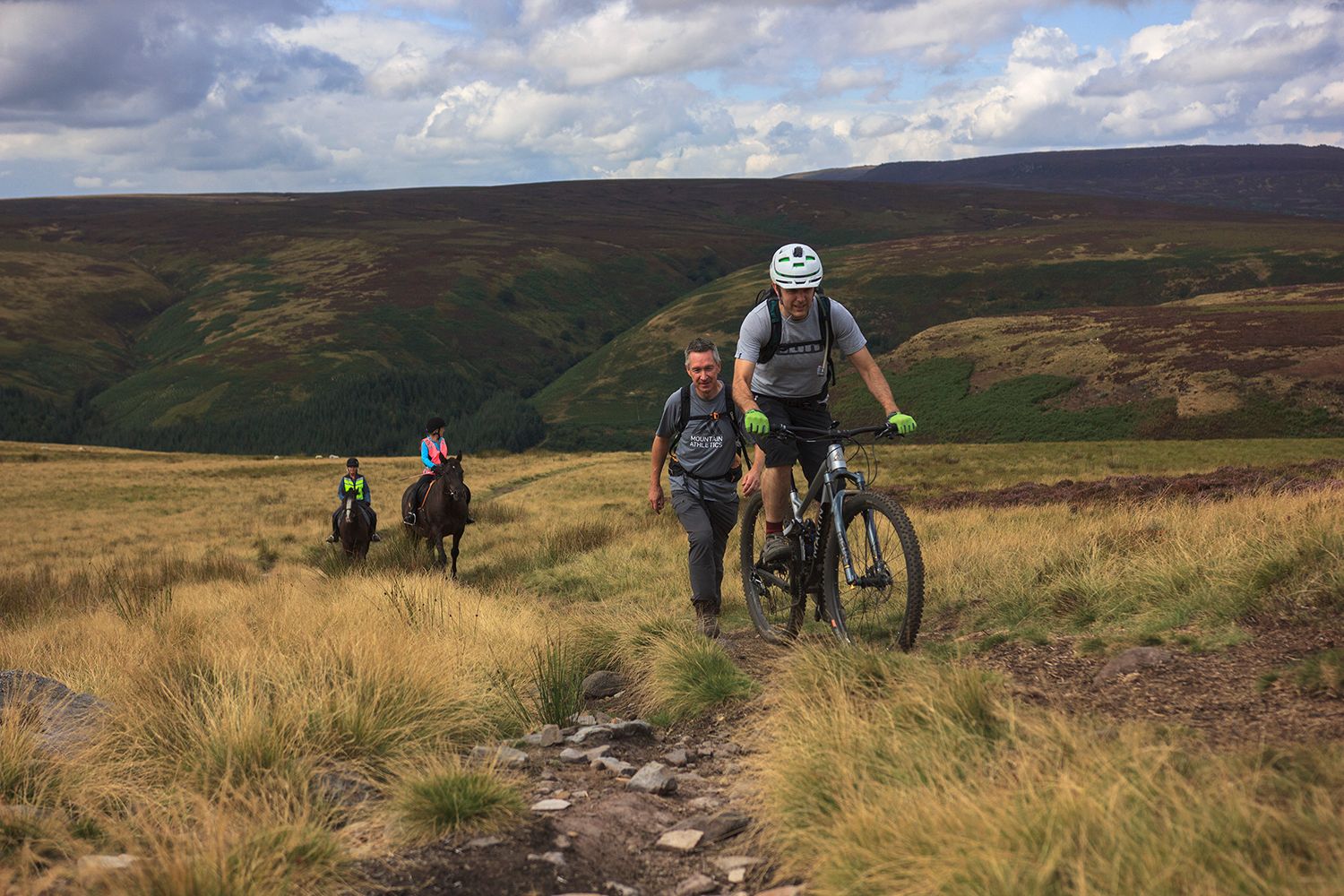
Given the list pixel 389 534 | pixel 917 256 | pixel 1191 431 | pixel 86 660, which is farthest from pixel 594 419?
pixel 86 660

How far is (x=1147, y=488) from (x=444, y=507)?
1233 centimetres

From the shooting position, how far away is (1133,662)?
5.33 meters

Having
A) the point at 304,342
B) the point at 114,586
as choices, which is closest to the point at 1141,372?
the point at 114,586

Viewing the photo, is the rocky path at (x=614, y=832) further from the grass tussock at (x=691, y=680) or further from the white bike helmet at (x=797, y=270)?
the white bike helmet at (x=797, y=270)

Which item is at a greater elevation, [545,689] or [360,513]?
[545,689]

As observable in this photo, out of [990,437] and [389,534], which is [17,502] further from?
[990,437]

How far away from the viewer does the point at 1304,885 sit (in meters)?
2.49

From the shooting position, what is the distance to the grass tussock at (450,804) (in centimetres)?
400

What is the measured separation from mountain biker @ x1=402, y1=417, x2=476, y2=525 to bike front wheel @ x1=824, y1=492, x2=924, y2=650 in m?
11.2

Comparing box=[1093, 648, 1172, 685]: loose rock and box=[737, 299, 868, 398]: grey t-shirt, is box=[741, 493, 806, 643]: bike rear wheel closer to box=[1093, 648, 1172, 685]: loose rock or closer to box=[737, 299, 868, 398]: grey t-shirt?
box=[737, 299, 868, 398]: grey t-shirt

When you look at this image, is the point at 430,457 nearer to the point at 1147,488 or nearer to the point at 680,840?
the point at 1147,488

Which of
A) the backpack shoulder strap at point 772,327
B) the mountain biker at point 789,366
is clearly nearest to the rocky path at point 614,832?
the mountain biker at point 789,366

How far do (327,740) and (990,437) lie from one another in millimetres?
64780

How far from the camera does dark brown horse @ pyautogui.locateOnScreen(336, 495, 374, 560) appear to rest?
17891mm
